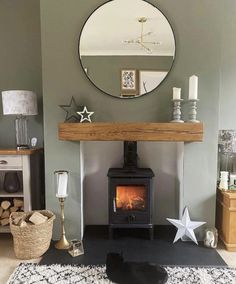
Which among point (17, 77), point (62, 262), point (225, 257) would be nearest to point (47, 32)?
point (17, 77)

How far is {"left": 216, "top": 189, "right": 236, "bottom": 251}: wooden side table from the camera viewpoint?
2201 millimetres

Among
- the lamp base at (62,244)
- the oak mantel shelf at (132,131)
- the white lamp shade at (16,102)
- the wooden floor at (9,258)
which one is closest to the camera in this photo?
the wooden floor at (9,258)

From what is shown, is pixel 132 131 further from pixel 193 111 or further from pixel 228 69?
pixel 228 69

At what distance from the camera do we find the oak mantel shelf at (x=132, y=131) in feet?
7.08

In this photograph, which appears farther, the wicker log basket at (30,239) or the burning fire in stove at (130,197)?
the burning fire in stove at (130,197)

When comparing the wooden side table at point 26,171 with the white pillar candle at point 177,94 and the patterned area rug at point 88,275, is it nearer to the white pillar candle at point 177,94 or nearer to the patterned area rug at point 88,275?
the patterned area rug at point 88,275

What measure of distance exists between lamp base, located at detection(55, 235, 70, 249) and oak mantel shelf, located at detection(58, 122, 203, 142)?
0.93 m

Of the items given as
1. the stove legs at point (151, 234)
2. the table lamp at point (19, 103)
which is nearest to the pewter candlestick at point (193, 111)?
the stove legs at point (151, 234)

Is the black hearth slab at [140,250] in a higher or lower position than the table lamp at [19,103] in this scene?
lower

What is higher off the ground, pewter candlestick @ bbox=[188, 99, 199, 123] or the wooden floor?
pewter candlestick @ bbox=[188, 99, 199, 123]

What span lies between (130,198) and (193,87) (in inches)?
46.9

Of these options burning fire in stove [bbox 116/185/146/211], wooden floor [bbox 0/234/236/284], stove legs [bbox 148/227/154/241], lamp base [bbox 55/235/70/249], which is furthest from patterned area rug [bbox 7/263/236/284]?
burning fire in stove [bbox 116/185/146/211]

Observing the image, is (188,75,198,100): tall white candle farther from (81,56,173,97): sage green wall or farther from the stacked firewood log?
the stacked firewood log

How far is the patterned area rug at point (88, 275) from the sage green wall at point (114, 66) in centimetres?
152
